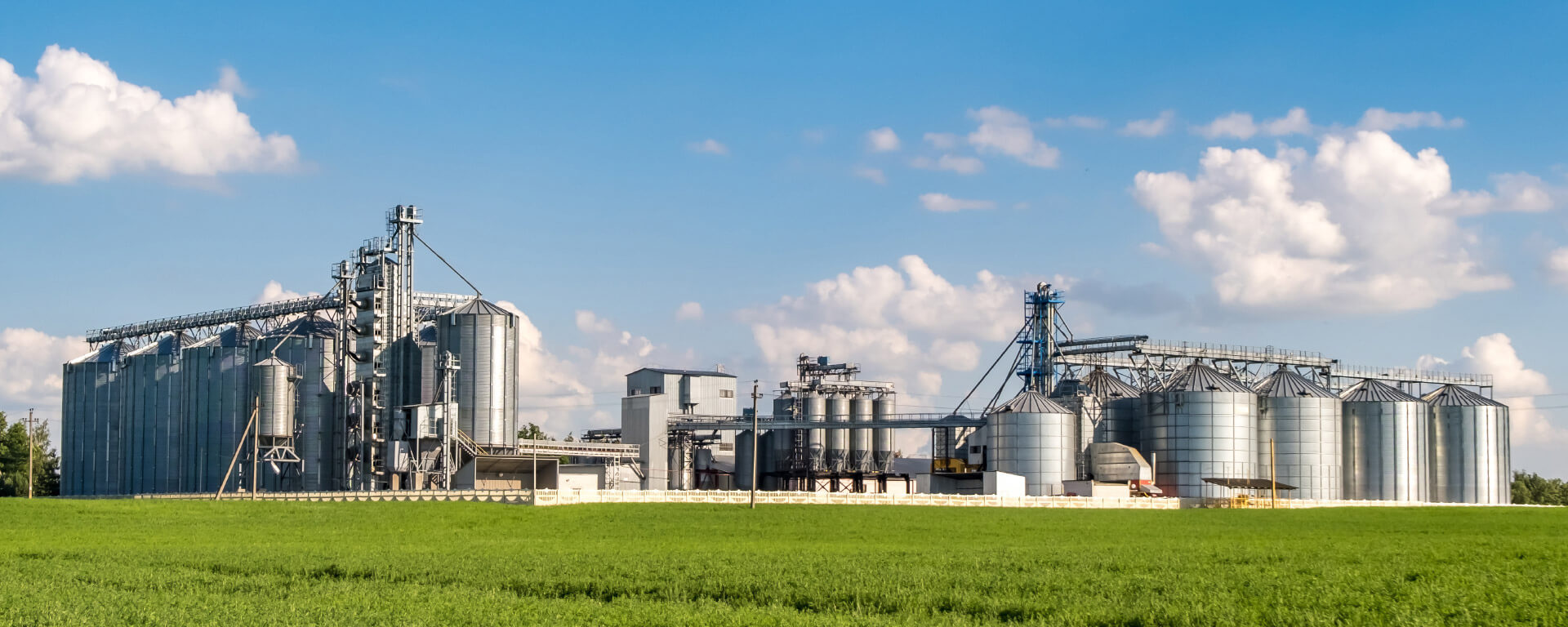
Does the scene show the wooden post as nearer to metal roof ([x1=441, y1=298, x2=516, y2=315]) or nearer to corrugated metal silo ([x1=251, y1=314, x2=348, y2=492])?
corrugated metal silo ([x1=251, y1=314, x2=348, y2=492])

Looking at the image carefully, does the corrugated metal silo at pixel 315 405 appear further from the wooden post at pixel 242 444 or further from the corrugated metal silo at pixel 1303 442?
the corrugated metal silo at pixel 1303 442

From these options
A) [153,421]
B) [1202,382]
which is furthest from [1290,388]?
[153,421]

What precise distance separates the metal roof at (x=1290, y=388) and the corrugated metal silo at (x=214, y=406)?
83.4m

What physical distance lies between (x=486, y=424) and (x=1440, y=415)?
82719mm

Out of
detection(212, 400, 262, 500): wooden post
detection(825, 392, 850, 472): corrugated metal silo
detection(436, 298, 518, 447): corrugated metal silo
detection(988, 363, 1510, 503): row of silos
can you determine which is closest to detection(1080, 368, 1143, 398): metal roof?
detection(988, 363, 1510, 503): row of silos

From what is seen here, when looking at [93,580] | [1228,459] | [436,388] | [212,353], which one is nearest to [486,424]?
[436,388]

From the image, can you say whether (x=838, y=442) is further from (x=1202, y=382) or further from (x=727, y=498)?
(x=727, y=498)

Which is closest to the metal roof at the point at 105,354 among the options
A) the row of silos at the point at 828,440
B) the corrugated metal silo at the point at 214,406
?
the corrugated metal silo at the point at 214,406

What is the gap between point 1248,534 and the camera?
205 ft

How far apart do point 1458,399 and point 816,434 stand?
189 feet

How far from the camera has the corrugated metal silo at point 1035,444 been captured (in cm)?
11988

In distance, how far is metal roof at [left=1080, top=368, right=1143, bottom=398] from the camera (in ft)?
459

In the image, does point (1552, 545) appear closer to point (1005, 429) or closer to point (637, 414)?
point (1005, 429)

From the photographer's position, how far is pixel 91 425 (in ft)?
461
